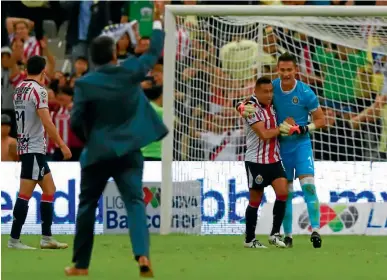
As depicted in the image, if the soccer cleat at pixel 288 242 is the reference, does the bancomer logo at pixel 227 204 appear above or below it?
above

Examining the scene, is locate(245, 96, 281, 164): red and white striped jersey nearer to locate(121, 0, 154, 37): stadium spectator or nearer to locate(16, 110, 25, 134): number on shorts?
locate(16, 110, 25, 134): number on shorts

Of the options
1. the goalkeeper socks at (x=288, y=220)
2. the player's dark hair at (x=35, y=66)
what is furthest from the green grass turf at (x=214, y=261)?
the player's dark hair at (x=35, y=66)

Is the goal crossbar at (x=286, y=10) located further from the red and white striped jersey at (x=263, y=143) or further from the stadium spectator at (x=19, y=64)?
the stadium spectator at (x=19, y=64)

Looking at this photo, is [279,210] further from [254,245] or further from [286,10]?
[286,10]

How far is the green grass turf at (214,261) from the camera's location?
9.70 metres

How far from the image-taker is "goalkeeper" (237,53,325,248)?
1294 cm

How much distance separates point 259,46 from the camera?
16.5 metres

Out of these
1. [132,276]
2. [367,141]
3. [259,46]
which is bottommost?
[132,276]

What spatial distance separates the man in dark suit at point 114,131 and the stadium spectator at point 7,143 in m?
8.18

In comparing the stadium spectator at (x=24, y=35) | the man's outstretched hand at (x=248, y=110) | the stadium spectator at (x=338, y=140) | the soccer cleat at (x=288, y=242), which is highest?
the stadium spectator at (x=24, y=35)

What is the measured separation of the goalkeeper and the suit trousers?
390 cm

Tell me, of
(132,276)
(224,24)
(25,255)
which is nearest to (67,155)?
(25,255)

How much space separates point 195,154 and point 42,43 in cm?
500

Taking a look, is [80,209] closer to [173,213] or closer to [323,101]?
[173,213]
